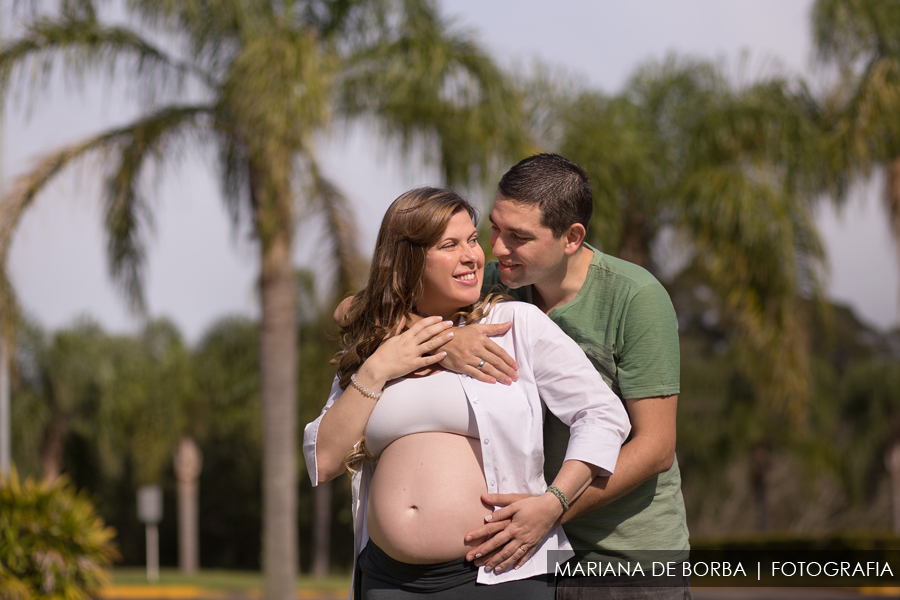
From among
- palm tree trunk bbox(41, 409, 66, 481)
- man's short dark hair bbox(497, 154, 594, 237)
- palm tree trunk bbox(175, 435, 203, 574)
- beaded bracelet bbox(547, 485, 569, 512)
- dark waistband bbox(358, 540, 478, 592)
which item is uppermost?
man's short dark hair bbox(497, 154, 594, 237)

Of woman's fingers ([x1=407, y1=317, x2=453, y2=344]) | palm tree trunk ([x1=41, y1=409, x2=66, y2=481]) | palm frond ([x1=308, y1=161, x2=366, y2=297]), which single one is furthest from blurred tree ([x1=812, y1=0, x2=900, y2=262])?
palm tree trunk ([x1=41, y1=409, x2=66, y2=481])

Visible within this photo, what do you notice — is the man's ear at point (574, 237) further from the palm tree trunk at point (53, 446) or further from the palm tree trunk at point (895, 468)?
the palm tree trunk at point (53, 446)

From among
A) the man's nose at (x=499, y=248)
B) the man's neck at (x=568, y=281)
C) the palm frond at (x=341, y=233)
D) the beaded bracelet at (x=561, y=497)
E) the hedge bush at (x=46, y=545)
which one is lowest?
the hedge bush at (x=46, y=545)

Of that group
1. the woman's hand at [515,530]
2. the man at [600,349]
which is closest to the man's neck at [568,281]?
the man at [600,349]

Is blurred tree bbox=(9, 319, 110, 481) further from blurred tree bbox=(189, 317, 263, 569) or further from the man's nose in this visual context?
the man's nose

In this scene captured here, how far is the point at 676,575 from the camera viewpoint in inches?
92.7

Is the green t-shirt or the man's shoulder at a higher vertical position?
the man's shoulder

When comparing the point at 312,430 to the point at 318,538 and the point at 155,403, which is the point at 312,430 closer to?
the point at 155,403

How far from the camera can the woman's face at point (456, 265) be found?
2.32m

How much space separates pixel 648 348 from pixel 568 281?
0.31 meters

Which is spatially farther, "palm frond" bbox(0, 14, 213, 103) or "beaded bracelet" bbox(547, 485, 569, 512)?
"palm frond" bbox(0, 14, 213, 103)

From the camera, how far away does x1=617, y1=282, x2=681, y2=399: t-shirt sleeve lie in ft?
7.46

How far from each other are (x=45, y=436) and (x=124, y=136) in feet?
50.0

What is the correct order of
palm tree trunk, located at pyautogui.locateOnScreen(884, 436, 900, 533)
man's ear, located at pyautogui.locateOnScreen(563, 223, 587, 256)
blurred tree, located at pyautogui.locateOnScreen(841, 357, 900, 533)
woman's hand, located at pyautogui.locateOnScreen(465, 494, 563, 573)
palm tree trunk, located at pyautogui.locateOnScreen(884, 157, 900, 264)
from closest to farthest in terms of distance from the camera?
woman's hand, located at pyautogui.locateOnScreen(465, 494, 563, 573)
man's ear, located at pyautogui.locateOnScreen(563, 223, 587, 256)
palm tree trunk, located at pyautogui.locateOnScreen(884, 157, 900, 264)
palm tree trunk, located at pyautogui.locateOnScreen(884, 436, 900, 533)
blurred tree, located at pyautogui.locateOnScreen(841, 357, 900, 533)
